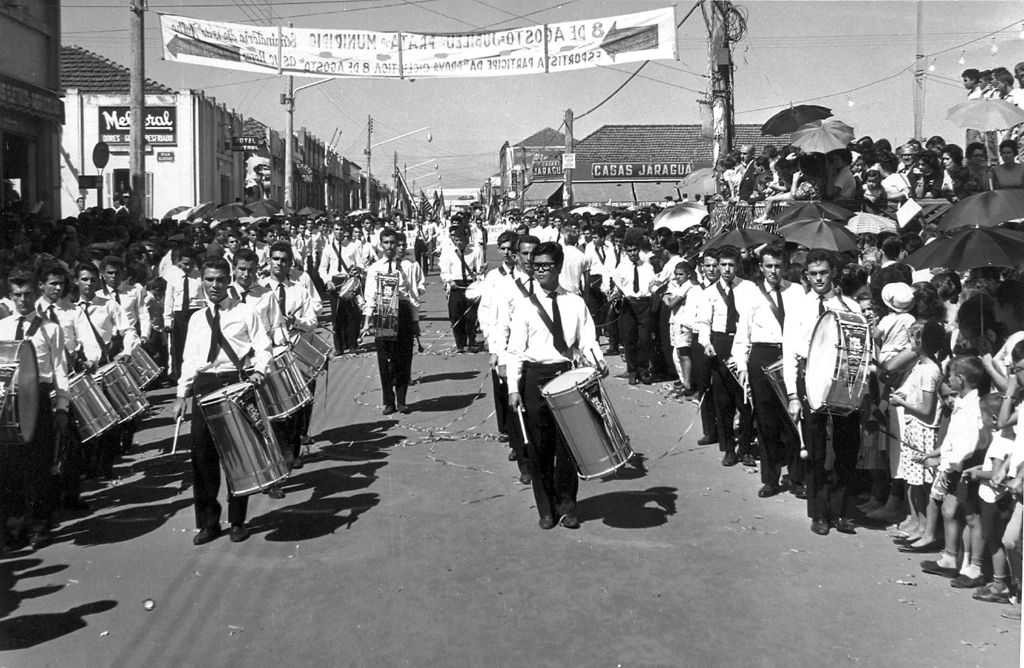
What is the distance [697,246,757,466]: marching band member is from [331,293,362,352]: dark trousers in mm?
7141

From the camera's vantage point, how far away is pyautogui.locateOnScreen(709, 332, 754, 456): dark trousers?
8797 mm

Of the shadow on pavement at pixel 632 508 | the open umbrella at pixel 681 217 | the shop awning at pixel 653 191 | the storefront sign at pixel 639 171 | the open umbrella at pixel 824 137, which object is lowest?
the shadow on pavement at pixel 632 508

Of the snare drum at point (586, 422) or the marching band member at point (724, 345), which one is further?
the marching band member at point (724, 345)

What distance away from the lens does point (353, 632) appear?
5035 mm

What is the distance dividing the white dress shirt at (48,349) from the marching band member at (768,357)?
4.76m

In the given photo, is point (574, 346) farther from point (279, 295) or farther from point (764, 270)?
point (279, 295)

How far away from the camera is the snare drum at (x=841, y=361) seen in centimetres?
627

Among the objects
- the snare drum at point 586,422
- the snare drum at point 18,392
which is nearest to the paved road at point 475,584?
the snare drum at point 586,422

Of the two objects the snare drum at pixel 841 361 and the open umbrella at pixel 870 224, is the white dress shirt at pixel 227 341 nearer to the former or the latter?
the snare drum at pixel 841 361

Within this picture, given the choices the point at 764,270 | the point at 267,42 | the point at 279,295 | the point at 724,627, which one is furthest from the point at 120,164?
the point at 724,627

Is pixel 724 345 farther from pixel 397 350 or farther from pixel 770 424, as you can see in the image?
pixel 397 350

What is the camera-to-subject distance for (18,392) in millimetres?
6316

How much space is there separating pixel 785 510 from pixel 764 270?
1.86m

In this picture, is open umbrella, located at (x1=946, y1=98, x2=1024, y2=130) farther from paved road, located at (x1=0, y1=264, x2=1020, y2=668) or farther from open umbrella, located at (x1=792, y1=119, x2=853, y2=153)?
paved road, located at (x1=0, y1=264, x2=1020, y2=668)
